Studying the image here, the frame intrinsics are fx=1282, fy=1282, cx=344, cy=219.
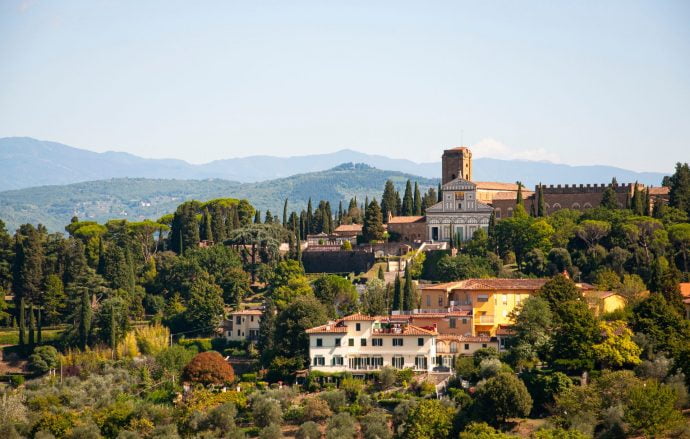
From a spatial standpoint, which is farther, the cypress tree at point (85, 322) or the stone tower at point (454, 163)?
the stone tower at point (454, 163)

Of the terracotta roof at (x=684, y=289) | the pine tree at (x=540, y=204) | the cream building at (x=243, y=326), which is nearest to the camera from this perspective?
the terracotta roof at (x=684, y=289)

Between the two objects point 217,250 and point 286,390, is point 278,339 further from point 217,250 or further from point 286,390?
point 217,250

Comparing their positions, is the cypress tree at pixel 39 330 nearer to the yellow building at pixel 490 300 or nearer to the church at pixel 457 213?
the yellow building at pixel 490 300

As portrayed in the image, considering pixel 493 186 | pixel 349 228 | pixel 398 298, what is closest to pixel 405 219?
pixel 349 228

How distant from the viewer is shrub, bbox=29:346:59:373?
70250 mm

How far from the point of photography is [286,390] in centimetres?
5834

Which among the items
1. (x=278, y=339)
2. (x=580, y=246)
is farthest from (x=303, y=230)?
(x=278, y=339)

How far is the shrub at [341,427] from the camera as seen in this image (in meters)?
52.6

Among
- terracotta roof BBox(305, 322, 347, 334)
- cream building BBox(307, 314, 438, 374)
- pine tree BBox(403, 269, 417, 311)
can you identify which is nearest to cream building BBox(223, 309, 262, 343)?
pine tree BBox(403, 269, 417, 311)

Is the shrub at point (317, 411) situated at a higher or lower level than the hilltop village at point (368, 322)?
lower

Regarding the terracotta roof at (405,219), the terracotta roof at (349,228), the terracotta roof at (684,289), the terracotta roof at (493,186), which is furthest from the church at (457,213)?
the terracotta roof at (684,289)

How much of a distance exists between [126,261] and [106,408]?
22299mm

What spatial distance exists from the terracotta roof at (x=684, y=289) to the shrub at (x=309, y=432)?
21.7 metres

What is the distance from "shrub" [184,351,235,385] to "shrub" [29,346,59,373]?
1157 centimetres
